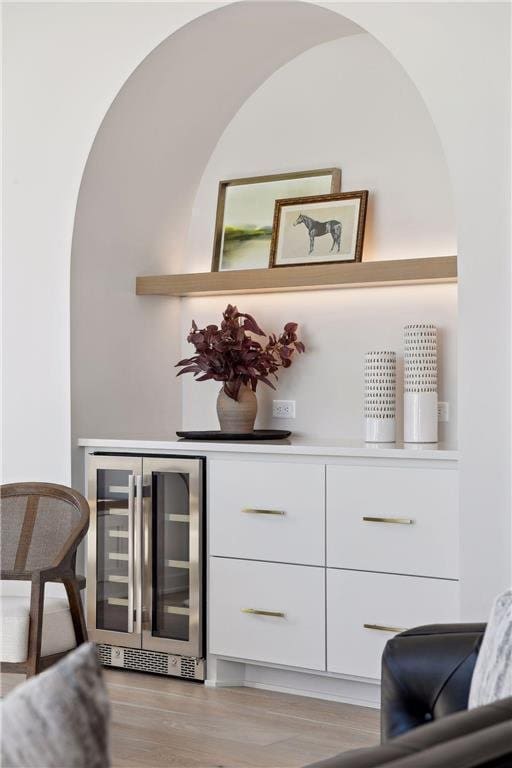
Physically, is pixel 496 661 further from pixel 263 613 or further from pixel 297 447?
pixel 263 613

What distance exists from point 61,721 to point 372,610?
280 cm

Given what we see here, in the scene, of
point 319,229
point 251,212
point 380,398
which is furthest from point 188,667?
point 251,212

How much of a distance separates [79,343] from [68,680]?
349 cm

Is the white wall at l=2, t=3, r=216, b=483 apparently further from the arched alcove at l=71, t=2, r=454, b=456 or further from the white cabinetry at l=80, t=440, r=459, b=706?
the white cabinetry at l=80, t=440, r=459, b=706

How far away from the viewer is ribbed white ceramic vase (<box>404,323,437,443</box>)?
3914mm

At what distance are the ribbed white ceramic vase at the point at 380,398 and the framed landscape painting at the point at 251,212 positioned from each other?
77 cm

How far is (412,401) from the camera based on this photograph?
395 centimetres

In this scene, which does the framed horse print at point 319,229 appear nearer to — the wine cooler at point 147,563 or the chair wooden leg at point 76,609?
the wine cooler at point 147,563

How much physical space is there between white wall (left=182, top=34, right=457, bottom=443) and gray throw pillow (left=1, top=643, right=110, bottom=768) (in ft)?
10.5

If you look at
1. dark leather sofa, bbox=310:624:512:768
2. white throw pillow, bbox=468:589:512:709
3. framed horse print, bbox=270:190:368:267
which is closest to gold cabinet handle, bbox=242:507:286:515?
framed horse print, bbox=270:190:368:267

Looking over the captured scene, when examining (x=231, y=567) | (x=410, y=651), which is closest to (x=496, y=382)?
(x=231, y=567)

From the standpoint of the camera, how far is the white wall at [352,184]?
4.22 metres

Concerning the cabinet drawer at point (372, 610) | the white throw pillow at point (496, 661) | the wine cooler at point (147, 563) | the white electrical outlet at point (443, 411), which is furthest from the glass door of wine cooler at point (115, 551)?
the white throw pillow at point (496, 661)

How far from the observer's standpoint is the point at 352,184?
173 inches
